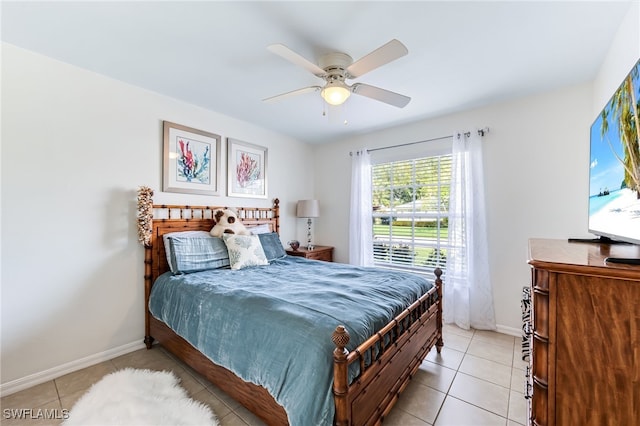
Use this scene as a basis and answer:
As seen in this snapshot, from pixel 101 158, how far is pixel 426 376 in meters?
3.38

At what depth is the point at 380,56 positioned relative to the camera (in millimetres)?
1583

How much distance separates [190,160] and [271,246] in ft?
4.48

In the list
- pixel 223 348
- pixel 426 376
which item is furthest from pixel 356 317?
pixel 426 376

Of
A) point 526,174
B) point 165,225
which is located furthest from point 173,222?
point 526,174

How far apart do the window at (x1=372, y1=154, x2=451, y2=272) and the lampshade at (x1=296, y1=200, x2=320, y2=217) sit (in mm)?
907

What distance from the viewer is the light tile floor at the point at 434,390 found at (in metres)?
1.67

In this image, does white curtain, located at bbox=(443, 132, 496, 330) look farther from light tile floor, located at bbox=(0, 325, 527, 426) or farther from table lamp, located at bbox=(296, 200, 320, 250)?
table lamp, located at bbox=(296, 200, 320, 250)

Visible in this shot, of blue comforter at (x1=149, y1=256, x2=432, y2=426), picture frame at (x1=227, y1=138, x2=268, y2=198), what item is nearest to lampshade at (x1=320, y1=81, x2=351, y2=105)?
blue comforter at (x1=149, y1=256, x2=432, y2=426)

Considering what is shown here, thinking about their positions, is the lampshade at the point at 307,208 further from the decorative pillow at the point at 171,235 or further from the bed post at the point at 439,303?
the bed post at the point at 439,303

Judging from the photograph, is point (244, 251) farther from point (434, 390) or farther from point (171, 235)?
point (434, 390)

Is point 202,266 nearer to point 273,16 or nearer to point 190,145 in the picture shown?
point 190,145

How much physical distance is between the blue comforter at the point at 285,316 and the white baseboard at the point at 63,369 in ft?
1.45

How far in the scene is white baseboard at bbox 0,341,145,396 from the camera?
75.2 inches

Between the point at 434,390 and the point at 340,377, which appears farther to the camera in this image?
the point at 434,390
